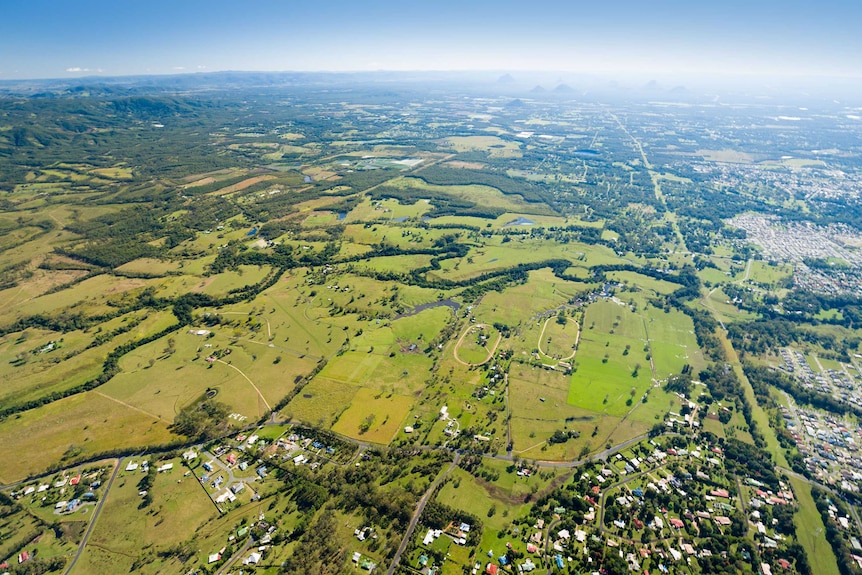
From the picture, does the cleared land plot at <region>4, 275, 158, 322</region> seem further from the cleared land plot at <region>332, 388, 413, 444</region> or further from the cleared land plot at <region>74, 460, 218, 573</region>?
the cleared land plot at <region>332, 388, 413, 444</region>

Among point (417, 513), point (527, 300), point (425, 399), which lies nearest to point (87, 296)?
point (425, 399)

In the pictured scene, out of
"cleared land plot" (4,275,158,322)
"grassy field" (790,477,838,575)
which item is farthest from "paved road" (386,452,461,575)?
"cleared land plot" (4,275,158,322)

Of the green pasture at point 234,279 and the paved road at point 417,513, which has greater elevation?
the green pasture at point 234,279

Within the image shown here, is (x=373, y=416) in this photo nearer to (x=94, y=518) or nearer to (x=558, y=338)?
(x=94, y=518)

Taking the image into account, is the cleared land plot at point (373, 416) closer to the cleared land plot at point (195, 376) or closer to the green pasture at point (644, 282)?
the cleared land plot at point (195, 376)

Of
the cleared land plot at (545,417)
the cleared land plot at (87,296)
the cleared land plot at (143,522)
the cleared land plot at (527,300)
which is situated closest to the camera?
the cleared land plot at (143,522)

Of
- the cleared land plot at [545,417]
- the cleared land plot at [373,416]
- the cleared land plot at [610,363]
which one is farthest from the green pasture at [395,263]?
the cleared land plot at [545,417]

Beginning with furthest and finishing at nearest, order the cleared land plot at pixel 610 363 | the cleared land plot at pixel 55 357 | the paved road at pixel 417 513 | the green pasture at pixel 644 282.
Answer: the green pasture at pixel 644 282
the cleared land plot at pixel 55 357
the cleared land plot at pixel 610 363
the paved road at pixel 417 513
